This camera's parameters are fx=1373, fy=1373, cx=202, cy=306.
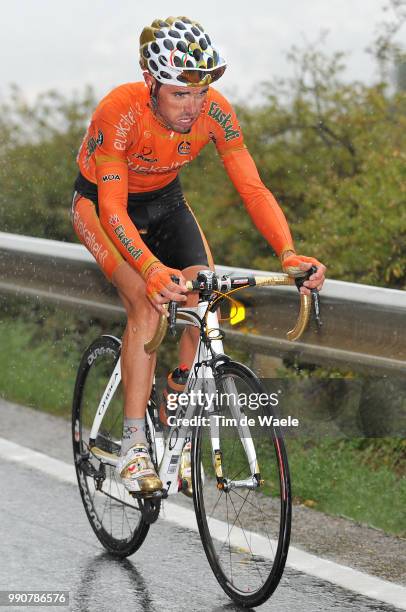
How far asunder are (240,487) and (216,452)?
162 mm

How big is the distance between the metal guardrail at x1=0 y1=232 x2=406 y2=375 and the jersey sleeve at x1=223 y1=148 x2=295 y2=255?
3.39 ft

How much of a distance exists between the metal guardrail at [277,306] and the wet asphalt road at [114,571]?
48.8 inches

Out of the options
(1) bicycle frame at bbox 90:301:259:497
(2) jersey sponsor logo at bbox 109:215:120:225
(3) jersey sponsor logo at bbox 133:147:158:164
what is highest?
(3) jersey sponsor logo at bbox 133:147:158:164

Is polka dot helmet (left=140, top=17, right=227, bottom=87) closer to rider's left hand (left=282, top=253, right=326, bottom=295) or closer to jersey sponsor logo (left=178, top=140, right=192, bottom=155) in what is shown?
jersey sponsor logo (left=178, top=140, right=192, bottom=155)

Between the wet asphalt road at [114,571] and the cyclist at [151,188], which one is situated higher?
the cyclist at [151,188]

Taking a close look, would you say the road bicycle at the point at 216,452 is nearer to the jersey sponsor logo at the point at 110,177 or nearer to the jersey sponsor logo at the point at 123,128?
the jersey sponsor logo at the point at 110,177

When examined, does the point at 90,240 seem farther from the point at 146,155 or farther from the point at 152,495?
the point at 152,495

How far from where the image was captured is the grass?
21.3ft

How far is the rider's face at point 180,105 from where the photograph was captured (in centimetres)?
541

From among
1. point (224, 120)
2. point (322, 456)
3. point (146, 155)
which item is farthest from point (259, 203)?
point (322, 456)

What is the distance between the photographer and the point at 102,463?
20.1 ft

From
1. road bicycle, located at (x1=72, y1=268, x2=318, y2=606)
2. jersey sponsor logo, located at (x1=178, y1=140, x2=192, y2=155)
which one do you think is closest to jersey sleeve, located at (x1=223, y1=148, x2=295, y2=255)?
jersey sponsor logo, located at (x1=178, y1=140, x2=192, y2=155)

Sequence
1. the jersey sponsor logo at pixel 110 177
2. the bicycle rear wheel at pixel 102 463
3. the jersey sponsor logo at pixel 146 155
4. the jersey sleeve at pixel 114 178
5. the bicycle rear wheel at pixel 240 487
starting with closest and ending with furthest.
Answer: the bicycle rear wheel at pixel 240 487 → the jersey sleeve at pixel 114 178 → the jersey sponsor logo at pixel 110 177 → the jersey sponsor logo at pixel 146 155 → the bicycle rear wheel at pixel 102 463

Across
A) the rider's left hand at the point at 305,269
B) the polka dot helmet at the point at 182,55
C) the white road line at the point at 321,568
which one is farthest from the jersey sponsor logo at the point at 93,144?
the white road line at the point at 321,568
